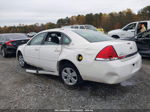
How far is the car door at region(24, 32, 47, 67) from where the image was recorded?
467cm

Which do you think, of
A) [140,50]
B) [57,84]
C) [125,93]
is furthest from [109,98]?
[140,50]

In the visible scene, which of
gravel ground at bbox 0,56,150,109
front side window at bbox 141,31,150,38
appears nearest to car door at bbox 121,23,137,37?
front side window at bbox 141,31,150,38

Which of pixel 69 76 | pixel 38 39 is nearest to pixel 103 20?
pixel 38 39

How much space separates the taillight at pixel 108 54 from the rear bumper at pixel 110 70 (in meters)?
0.08

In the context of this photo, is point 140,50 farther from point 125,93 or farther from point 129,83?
point 125,93

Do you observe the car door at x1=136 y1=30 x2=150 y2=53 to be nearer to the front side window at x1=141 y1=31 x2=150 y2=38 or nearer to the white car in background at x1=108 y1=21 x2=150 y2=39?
the front side window at x1=141 y1=31 x2=150 y2=38

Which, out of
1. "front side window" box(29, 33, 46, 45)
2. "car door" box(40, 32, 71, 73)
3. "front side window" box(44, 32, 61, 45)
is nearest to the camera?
"car door" box(40, 32, 71, 73)

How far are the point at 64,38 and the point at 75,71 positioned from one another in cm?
91

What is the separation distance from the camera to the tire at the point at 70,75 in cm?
362

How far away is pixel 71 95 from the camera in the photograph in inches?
138

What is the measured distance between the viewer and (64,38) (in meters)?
3.91

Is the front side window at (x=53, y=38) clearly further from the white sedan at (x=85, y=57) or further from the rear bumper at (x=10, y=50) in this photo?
the rear bumper at (x=10, y=50)

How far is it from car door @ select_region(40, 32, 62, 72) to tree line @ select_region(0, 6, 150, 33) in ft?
140

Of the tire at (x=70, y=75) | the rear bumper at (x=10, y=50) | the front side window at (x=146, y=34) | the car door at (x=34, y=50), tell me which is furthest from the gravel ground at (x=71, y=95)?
the rear bumper at (x=10, y=50)
